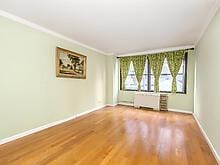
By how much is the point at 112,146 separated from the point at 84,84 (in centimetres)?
262

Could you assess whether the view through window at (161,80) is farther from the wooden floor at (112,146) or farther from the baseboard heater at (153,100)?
the wooden floor at (112,146)

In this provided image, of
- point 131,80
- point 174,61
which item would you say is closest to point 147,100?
point 131,80

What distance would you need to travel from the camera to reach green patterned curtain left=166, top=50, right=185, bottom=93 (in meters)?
4.96

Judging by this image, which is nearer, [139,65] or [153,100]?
[153,100]

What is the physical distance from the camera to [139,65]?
19.1 ft

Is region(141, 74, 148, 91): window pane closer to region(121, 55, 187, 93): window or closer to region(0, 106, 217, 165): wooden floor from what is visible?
region(121, 55, 187, 93): window

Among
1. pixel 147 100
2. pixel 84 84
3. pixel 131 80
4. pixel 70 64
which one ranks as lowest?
pixel 147 100

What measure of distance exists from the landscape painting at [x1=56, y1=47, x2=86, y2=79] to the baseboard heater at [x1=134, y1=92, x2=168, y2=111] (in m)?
2.50

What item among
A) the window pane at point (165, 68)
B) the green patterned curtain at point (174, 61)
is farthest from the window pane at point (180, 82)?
the window pane at point (165, 68)

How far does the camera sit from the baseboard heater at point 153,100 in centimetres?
527

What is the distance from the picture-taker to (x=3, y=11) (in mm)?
2422

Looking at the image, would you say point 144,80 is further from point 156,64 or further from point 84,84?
point 84,84

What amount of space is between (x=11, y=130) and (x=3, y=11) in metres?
2.14

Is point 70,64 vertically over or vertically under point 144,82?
over
